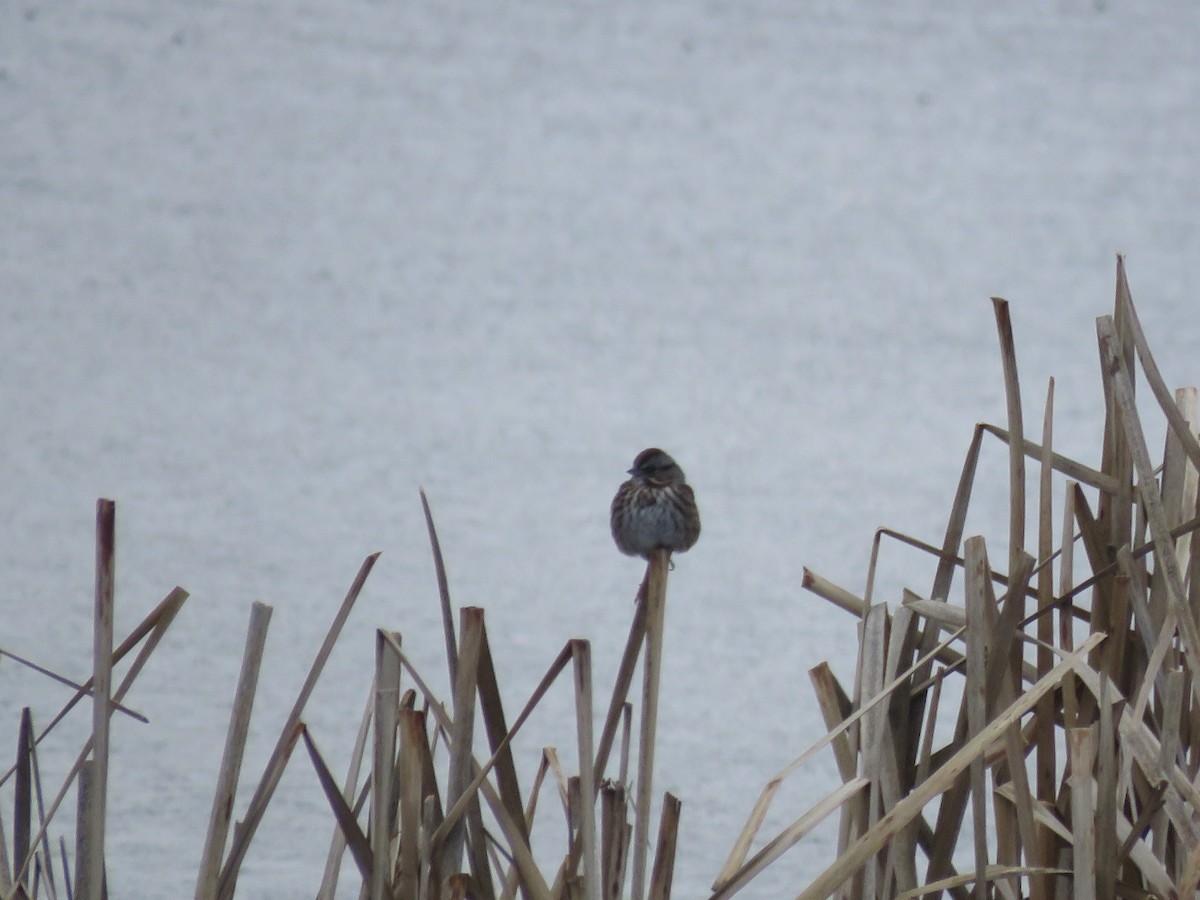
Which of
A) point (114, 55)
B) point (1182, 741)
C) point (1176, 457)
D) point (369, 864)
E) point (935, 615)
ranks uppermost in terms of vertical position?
point (114, 55)

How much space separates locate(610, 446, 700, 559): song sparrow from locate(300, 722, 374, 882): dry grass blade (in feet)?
3.80

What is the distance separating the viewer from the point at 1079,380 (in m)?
4.58

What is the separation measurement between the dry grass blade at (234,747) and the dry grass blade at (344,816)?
0.20ft

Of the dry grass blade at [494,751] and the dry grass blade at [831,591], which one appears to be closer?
the dry grass blade at [494,751]

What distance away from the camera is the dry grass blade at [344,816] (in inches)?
55.1

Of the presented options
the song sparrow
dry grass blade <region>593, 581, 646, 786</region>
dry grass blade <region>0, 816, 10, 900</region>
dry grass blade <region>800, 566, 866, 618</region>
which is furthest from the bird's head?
dry grass blade <region>0, 816, 10, 900</region>

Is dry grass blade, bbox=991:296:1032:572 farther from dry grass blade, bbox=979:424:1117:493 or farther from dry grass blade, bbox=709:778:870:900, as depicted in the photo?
dry grass blade, bbox=709:778:870:900

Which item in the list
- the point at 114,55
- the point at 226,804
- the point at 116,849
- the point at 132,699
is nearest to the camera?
the point at 226,804

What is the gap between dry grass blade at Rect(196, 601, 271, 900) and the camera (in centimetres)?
135

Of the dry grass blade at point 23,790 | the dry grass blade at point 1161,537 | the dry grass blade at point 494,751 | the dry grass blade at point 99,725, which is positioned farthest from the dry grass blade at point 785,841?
the dry grass blade at point 23,790

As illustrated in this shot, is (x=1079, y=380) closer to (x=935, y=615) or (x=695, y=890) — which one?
(x=695, y=890)

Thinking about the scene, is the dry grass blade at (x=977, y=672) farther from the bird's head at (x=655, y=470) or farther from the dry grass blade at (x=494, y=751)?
the bird's head at (x=655, y=470)

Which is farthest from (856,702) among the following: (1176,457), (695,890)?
(695,890)

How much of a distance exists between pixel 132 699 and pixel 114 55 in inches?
80.9
